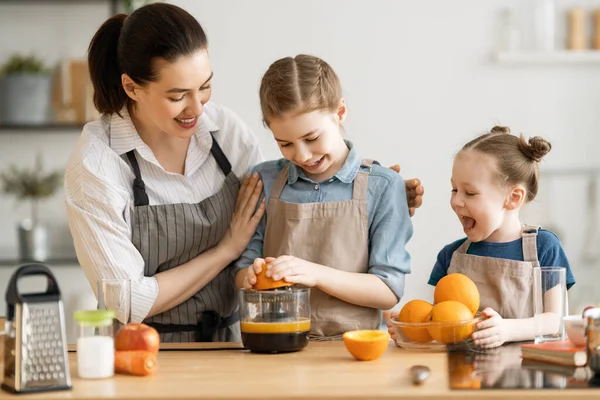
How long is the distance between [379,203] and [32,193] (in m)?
2.44

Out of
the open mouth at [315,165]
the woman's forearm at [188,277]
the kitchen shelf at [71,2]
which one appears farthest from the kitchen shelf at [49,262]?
the open mouth at [315,165]

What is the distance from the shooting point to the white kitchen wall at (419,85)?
4137 mm

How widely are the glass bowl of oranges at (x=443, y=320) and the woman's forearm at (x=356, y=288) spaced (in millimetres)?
139

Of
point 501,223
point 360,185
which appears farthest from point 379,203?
point 501,223

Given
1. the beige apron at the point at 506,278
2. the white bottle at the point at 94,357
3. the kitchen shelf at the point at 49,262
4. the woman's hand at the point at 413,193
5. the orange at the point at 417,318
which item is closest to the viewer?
the white bottle at the point at 94,357

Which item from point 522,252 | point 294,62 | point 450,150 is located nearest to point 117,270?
point 294,62

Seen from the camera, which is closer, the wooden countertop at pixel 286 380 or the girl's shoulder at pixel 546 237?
the wooden countertop at pixel 286 380

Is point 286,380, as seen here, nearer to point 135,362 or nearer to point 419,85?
point 135,362

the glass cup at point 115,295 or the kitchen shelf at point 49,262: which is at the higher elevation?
the kitchen shelf at point 49,262

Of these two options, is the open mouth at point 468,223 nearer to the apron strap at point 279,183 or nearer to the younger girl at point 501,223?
the younger girl at point 501,223

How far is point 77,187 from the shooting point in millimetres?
2092

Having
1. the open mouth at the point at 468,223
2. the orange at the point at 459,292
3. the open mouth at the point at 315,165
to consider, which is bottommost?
the orange at the point at 459,292

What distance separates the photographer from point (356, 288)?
1.97 m

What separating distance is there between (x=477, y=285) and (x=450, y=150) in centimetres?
221
